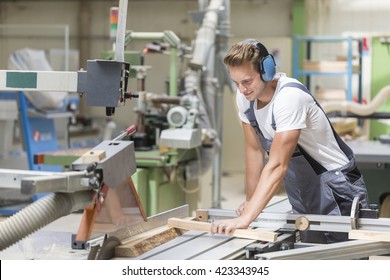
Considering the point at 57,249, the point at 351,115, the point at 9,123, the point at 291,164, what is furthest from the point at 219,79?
the point at 57,249

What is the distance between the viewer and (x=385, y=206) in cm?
402

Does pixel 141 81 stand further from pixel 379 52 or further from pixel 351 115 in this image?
pixel 379 52

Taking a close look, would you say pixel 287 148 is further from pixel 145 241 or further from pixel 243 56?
pixel 145 241

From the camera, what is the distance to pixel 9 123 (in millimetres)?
6695

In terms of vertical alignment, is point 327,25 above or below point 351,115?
above

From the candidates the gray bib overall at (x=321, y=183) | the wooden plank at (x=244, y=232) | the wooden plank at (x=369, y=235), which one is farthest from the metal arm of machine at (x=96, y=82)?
the wooden plank at (x=369, y=235)

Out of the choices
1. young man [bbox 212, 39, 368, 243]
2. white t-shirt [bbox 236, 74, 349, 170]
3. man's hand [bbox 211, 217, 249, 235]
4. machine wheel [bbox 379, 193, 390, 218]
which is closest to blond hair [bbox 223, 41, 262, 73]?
young man [bbox 212, 39, 368, 243]

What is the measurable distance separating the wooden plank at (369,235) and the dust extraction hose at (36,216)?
35.1 inches

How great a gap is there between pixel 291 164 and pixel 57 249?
905mm

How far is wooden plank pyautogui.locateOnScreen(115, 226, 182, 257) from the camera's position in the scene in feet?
7.11

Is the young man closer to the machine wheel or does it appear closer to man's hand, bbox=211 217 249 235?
man's hand, bbox=211 217 249 235

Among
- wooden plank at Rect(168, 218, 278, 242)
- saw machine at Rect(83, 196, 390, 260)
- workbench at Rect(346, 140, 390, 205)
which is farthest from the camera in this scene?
workbench at Rect(346, 140, 390, 205)

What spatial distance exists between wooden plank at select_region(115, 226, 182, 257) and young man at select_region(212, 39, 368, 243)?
188 millimetres

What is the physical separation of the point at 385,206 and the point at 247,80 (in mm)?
1901
